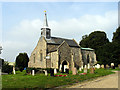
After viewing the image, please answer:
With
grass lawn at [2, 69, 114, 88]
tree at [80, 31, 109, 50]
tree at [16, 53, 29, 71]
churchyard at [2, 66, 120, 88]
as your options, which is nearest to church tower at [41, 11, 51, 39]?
tree at [16, 53, 29, 71]

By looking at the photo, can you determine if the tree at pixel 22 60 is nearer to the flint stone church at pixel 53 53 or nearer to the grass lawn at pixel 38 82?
the flint stone church at pixel 53 53

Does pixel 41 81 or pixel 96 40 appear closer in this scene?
pixel 41 81

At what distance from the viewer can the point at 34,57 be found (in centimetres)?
4081

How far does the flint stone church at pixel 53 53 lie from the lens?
3439 cm

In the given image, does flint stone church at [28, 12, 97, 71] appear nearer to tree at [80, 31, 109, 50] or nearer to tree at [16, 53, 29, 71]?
tree at [16, 53, 29, 71]

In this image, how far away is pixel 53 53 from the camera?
35.1 metres

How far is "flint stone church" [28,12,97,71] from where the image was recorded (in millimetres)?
34394

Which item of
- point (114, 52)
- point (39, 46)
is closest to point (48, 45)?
point (39, 46)

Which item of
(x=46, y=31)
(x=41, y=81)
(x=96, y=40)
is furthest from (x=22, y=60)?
(x=96, y=40)

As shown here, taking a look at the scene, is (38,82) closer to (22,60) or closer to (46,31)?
(46,31)

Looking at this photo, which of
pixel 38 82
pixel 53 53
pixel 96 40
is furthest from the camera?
pixel 96 40

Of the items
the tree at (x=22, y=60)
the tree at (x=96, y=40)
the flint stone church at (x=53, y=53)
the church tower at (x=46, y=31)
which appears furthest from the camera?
the tree at (x=96, y=40)

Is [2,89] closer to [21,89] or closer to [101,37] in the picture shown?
[21,89]

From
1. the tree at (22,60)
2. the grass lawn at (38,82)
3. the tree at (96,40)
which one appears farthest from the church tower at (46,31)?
the tree at (96,40)
